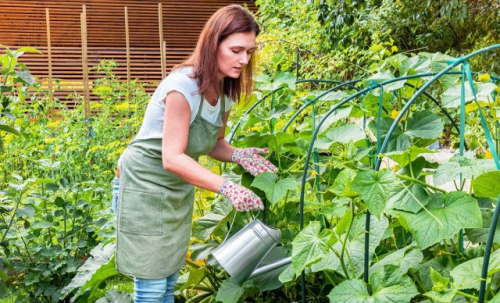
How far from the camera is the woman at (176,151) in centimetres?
179

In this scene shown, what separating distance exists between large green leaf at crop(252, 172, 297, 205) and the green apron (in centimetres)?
21

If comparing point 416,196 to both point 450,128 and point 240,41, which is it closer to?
point 240,41

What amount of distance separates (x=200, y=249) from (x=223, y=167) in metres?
0.38

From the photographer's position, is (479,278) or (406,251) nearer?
(479,278)

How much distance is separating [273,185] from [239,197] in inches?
8.0

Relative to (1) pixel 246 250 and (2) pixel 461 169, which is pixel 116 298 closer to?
(1) pixel 246 250


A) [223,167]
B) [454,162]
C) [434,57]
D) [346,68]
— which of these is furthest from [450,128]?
[454,162]

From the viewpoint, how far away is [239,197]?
1.69 meters

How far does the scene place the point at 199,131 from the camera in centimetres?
193

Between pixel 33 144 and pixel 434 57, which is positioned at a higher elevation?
pixel 434 57

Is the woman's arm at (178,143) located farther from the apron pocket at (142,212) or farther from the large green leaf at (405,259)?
the large green leaf at (405,259)

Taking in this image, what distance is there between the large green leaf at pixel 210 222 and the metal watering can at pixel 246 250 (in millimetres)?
491

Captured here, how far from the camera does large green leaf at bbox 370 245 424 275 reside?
5.08ft

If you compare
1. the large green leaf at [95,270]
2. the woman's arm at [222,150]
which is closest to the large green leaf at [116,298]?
the large green leaf at [95,270]
